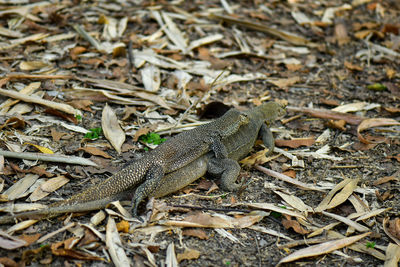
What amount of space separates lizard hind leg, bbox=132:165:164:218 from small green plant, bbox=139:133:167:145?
1089 millimetres

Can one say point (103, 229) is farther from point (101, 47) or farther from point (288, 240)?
point (101, 47)

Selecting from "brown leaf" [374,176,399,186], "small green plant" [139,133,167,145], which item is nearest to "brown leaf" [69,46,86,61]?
"small green plant" [139,133,167,145]

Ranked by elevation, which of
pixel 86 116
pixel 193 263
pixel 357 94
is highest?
pixel 86 116

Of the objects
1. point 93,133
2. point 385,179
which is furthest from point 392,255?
point 93,133

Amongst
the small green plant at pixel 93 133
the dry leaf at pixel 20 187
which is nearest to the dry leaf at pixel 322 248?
the dry leaf at pixel 20 187

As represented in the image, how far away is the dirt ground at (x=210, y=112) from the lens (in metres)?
4.67

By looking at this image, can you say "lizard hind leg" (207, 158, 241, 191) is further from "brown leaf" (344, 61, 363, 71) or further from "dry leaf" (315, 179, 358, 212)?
"brown leaf" (344, 61, 363, 71)

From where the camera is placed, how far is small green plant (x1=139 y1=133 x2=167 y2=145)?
20.9ft

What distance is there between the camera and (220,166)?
234 inches

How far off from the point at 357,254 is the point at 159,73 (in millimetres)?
4874

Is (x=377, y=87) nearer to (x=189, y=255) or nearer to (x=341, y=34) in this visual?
(x=341, y=34)

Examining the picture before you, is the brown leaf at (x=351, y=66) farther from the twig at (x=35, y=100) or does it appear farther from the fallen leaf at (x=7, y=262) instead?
the fallen leaf at (x=7, y=262)

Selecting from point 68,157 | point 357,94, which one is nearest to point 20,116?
point 68,157

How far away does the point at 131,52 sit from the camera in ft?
27.7
